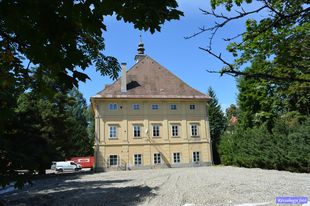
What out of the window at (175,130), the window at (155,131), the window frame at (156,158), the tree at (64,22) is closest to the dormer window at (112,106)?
the window at (155,131)

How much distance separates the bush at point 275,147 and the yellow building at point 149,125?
4.82m

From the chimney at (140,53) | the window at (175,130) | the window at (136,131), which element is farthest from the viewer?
the chimney at (140,53)

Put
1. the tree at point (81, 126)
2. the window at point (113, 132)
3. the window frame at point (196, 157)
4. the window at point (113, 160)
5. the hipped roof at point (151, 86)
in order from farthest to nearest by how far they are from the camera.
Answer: the tree at point (81, 126) < the window frame at point (196, 157) < the hipped roof at point (151, 86) < the window at point (113, 132) < the window at point (113, 160)

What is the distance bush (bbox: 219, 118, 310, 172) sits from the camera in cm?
1962

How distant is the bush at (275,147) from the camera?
1962 centimetres

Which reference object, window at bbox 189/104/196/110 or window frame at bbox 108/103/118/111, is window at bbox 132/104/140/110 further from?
window at bbox 189/104/196/110

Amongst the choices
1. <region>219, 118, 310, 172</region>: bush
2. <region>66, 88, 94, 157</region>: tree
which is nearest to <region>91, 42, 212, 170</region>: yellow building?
<region>219, 118, 310, 172</region>: bush

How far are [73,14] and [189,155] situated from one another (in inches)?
1302

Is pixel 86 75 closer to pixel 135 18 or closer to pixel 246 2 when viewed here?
pixel 135 18

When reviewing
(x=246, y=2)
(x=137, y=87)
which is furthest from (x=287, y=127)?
(x=246, y=2)

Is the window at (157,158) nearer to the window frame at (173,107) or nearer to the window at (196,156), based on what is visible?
the window at (196,156)

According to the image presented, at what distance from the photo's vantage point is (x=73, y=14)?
196cm

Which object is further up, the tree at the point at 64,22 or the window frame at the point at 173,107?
the window frame at the point at 173,107

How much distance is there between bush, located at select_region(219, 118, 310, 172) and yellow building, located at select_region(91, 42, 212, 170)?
4824mm
